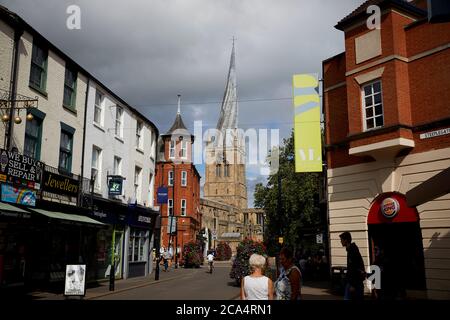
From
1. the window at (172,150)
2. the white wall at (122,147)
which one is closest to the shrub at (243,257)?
the white wall at (122,147)

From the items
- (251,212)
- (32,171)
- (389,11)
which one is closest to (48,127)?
(32,171)

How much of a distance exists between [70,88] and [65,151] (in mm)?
2909

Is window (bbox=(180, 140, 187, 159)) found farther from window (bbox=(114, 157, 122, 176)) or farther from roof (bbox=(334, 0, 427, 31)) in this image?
roof (bbox=(334, 0, 427, 31))

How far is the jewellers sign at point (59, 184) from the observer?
16391 millimetres

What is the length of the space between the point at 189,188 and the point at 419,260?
141 feet

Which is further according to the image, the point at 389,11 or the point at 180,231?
the point at 180,231

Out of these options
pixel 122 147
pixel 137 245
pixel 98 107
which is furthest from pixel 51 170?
pixel 137 245

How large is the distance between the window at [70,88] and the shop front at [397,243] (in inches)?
526

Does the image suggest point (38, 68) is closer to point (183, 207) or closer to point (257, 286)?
point (257, 286)

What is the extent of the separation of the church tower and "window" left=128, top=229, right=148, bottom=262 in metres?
86.1

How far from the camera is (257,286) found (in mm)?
5961

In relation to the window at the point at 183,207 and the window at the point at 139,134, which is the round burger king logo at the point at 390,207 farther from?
the window at the point at 183,207

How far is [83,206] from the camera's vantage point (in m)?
19.2
